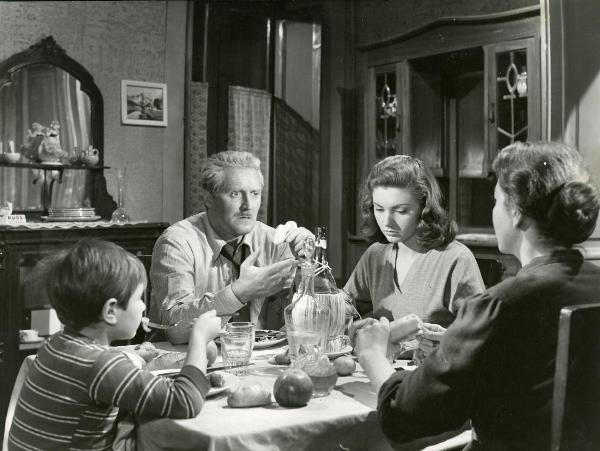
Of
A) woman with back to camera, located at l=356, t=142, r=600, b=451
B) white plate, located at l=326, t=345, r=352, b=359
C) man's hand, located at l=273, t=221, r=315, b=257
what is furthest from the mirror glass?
woman with back to camera, located at l=356, t=142, r=600, b=451

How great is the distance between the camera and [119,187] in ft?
15.4

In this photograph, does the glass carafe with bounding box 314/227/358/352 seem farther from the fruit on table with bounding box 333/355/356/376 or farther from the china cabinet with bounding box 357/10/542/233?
the china cabinet with bounding box 357/10/542/233

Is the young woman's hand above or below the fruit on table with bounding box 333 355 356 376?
above

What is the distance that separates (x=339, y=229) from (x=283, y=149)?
2.42ft

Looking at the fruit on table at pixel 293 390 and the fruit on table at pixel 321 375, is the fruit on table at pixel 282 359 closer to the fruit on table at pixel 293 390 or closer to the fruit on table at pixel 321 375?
the fruit on table at pixel 321 375

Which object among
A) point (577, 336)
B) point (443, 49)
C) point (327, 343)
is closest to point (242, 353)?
point (327, 343)

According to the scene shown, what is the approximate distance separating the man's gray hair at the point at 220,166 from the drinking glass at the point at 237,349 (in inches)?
34.1

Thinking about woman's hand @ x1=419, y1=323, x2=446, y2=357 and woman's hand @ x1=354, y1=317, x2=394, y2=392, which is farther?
woman's hand @ x1=419, y1=323, x2=446, y2=357

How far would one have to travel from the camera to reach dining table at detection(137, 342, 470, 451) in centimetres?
121

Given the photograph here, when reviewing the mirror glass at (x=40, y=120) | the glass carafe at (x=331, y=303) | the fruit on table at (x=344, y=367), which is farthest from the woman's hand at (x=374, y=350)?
the mirror glass at (x=40, y=120)

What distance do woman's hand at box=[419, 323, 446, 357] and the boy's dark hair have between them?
0.73 metres

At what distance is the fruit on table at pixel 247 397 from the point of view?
135 cm

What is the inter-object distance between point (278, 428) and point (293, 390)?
118mm

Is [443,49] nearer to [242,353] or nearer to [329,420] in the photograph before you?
[242,353]
